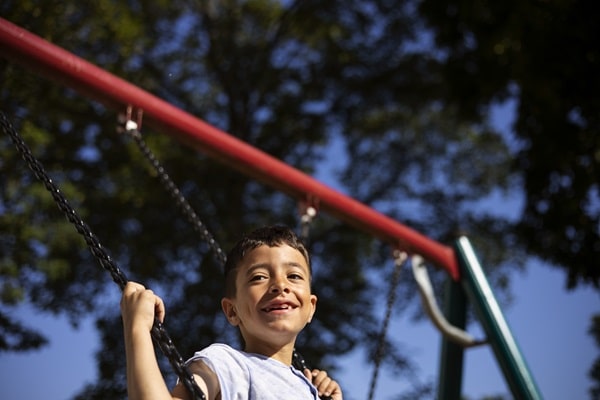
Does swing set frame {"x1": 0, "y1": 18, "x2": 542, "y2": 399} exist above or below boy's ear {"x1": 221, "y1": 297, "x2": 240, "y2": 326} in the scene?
above

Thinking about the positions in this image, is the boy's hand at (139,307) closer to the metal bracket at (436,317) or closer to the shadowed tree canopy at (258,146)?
the metal bracket at (436,317)

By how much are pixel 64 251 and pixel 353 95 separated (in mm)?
4837

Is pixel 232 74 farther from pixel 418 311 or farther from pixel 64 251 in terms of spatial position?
pixel 418 311

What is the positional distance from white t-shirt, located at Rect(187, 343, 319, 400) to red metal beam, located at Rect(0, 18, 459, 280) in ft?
4.15

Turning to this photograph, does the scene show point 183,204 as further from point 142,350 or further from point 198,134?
point 142,350

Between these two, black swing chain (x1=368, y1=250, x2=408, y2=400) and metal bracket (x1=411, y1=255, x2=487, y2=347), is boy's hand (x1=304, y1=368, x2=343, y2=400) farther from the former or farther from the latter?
metal bracket (x1=411, y1=255, x2=487, y2=347)

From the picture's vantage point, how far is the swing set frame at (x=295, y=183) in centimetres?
241

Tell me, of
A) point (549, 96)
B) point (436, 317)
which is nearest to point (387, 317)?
point (436, 317)

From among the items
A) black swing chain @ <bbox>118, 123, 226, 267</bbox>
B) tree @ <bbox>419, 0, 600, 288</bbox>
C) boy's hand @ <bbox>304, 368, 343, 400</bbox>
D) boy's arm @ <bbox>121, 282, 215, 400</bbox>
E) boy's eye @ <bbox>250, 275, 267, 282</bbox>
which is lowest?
boy's arm @ <bbox>121, 282, 215, 400</bbox>

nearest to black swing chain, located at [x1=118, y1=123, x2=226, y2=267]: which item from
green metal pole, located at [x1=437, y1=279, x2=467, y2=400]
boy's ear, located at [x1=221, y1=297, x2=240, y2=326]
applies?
boy's ear, located at [x1=221, y1=297, x2=240, y2=326]

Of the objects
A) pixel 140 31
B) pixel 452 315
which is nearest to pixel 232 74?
pixel 140 31

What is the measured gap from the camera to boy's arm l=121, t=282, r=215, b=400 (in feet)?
4.03

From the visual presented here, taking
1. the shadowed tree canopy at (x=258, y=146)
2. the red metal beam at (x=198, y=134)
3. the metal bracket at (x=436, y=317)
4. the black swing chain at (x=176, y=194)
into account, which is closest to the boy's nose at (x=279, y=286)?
the black swing chain at (x=176, y=194)

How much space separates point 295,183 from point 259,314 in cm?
160
